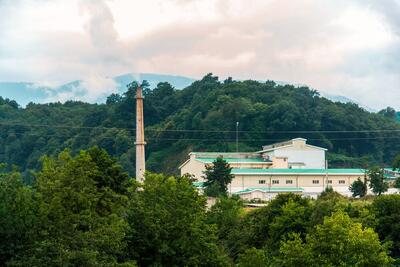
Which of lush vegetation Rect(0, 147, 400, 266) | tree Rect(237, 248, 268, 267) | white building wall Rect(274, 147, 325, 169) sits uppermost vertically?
white building wall Rect(274, 147, 325, 169)

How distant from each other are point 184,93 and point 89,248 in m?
83.5

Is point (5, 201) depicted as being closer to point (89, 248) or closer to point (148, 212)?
point (89, 248)

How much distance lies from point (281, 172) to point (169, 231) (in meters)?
36.6

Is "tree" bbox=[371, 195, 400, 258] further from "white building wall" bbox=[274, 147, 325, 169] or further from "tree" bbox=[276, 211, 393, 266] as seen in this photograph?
"white building wall" bbox=[274, 147, 325, 169]

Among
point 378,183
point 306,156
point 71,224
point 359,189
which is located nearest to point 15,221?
point 71,224

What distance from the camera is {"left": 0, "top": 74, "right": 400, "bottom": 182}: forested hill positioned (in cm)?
8206

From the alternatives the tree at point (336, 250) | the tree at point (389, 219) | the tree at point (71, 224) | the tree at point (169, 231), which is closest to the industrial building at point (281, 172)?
the tree at point (389, 219)

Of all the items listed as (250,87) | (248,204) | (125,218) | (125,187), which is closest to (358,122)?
(250,87)

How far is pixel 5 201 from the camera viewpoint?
61.0 feet

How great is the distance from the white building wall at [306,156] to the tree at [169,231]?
137 ft

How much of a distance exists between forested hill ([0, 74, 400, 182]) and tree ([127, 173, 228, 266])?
174 feet

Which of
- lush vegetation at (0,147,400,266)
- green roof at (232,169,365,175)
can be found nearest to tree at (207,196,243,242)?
lush vegetation at (0,147,400,266)

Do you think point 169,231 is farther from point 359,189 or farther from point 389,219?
point 359,189

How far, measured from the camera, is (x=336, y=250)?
877 inches
